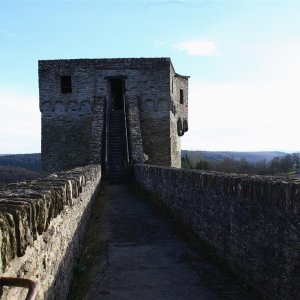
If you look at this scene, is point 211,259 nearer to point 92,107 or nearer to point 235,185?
point 235,185

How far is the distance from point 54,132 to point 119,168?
633 centimetres

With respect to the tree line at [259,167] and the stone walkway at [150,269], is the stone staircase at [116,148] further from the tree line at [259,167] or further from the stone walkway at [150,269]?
the tree line at [259,167]

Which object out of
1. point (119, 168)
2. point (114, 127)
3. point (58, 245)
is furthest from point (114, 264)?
point (114, 127)

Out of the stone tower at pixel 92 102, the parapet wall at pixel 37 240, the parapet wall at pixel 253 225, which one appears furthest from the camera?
the stone tower at pixel 92 102

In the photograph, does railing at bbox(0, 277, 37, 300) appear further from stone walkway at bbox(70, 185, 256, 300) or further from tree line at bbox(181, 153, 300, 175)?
tree line at bbox(181, 153, 300, 175)

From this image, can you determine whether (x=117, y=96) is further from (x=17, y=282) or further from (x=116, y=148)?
(x=17, y=282)

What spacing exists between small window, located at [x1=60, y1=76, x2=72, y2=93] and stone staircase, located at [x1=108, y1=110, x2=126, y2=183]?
295cm

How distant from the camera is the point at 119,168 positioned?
67.4ft

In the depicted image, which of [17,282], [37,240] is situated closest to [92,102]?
[37,240]

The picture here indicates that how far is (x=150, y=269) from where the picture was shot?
645 cm

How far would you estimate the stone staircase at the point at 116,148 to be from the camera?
20125 millimetres

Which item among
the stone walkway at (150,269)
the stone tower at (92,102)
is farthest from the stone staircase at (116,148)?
the stone walkway at (150,269)

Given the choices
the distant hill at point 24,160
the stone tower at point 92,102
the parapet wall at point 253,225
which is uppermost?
the stone tower at point 92,102

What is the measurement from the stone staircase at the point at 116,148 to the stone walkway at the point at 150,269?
1027cm
